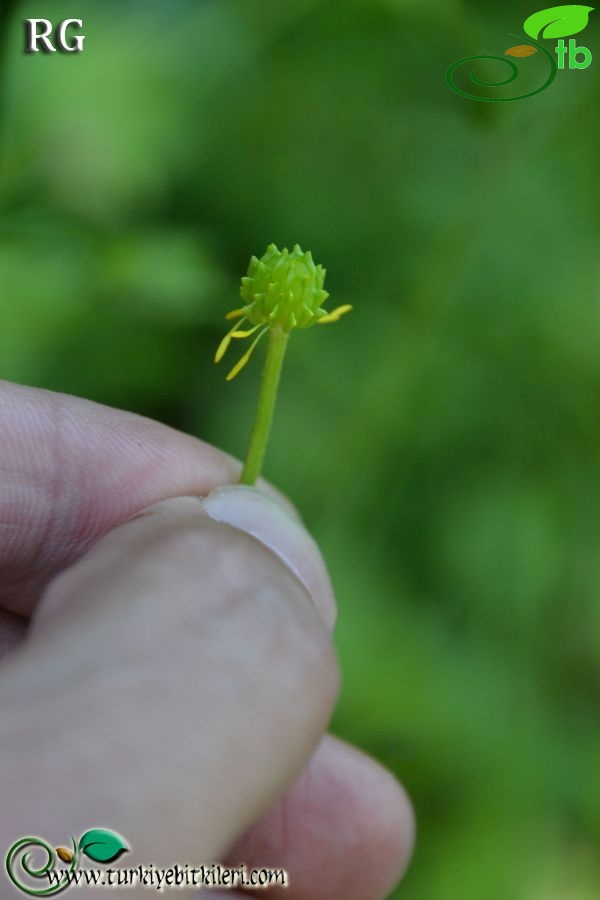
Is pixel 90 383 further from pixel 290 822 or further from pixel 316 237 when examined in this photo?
pixel 290 822

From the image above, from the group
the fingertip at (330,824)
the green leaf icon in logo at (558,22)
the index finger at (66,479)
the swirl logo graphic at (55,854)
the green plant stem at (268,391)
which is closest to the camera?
the swirl logo graphic at (55,854)

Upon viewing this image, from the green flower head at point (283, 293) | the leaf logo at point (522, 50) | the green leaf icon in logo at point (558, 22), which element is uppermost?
the green leaf icon in logo at point (558, 22)

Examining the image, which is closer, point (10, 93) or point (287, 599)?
point (287, 599)

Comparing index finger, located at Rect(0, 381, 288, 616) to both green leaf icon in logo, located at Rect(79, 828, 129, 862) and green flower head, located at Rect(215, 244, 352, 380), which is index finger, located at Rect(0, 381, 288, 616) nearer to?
green flower head, located at Rect(215, 244, 352, 380)

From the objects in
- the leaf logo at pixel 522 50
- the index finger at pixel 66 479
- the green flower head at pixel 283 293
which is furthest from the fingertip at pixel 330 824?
the leaf logo at pixel 522 50

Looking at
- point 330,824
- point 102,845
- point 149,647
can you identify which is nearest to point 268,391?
point 149,647

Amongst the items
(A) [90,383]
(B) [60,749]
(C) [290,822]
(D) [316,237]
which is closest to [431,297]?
(D) [316,237]

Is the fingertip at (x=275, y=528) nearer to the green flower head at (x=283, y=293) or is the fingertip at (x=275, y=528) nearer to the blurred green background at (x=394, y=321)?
the green flower head at (x=283, y=293)
